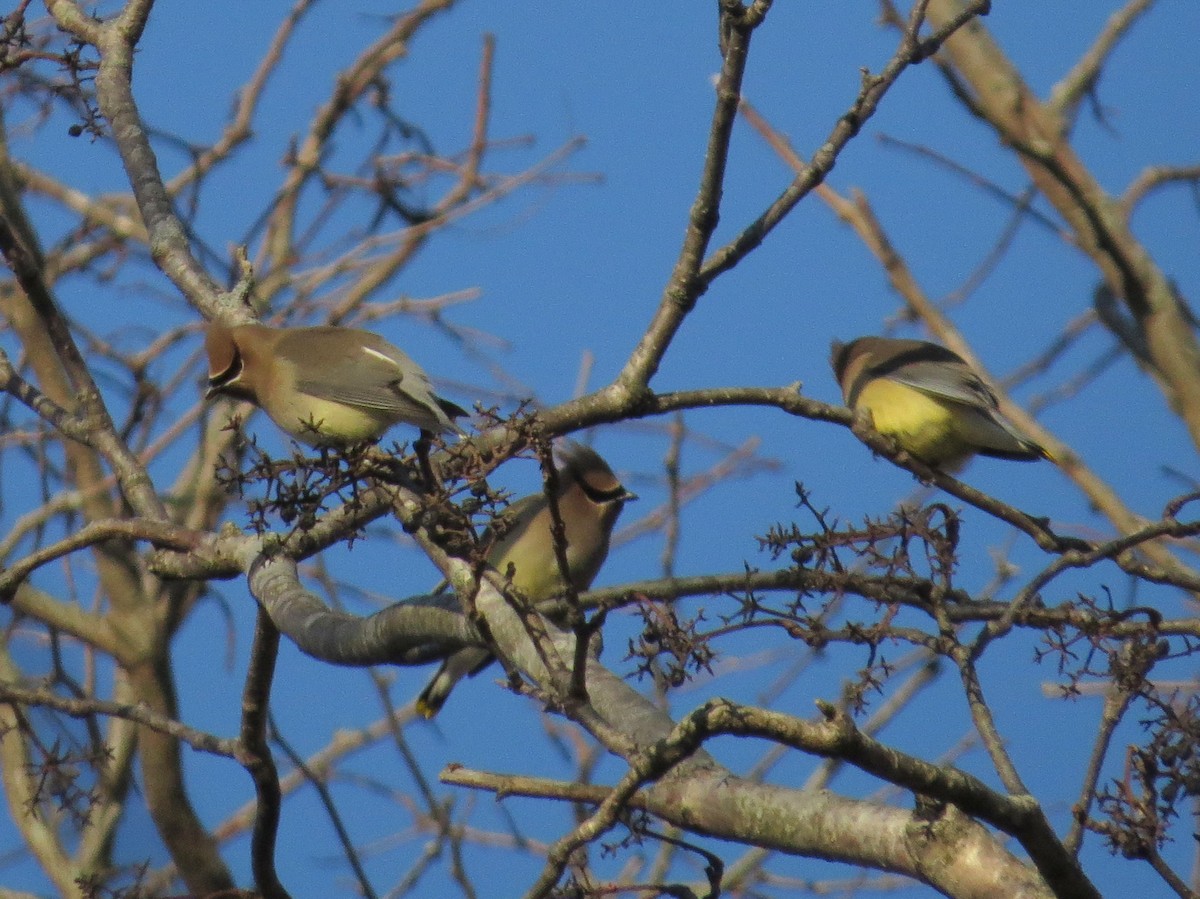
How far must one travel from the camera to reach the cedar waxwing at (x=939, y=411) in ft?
16.7

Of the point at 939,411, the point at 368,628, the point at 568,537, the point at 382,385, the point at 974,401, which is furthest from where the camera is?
the point at 939,411

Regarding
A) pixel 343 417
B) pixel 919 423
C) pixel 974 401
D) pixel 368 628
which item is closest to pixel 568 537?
pixel 343 417

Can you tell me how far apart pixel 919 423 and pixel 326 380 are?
2017mm

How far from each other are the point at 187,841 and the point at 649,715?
353cm

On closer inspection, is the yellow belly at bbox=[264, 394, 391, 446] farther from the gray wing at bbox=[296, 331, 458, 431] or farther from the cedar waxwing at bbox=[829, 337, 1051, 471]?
the cedar waxwing at bbox=[829, 337, 1051, 471]

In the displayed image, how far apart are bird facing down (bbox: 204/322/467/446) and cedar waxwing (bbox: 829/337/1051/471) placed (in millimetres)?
1672

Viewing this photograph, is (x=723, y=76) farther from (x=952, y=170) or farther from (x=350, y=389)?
(x=952, y=170)

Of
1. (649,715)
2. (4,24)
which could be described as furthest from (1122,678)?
(4,24)

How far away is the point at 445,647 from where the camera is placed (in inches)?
118

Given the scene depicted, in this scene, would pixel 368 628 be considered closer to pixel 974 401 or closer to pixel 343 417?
pixel 343 417

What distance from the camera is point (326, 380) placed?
14.3 feet

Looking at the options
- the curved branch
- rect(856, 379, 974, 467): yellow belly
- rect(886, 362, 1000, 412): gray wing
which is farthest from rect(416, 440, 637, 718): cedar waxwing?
the curved branch

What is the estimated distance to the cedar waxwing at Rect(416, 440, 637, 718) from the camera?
479cm

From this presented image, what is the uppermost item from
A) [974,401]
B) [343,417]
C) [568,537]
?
[974,401]
